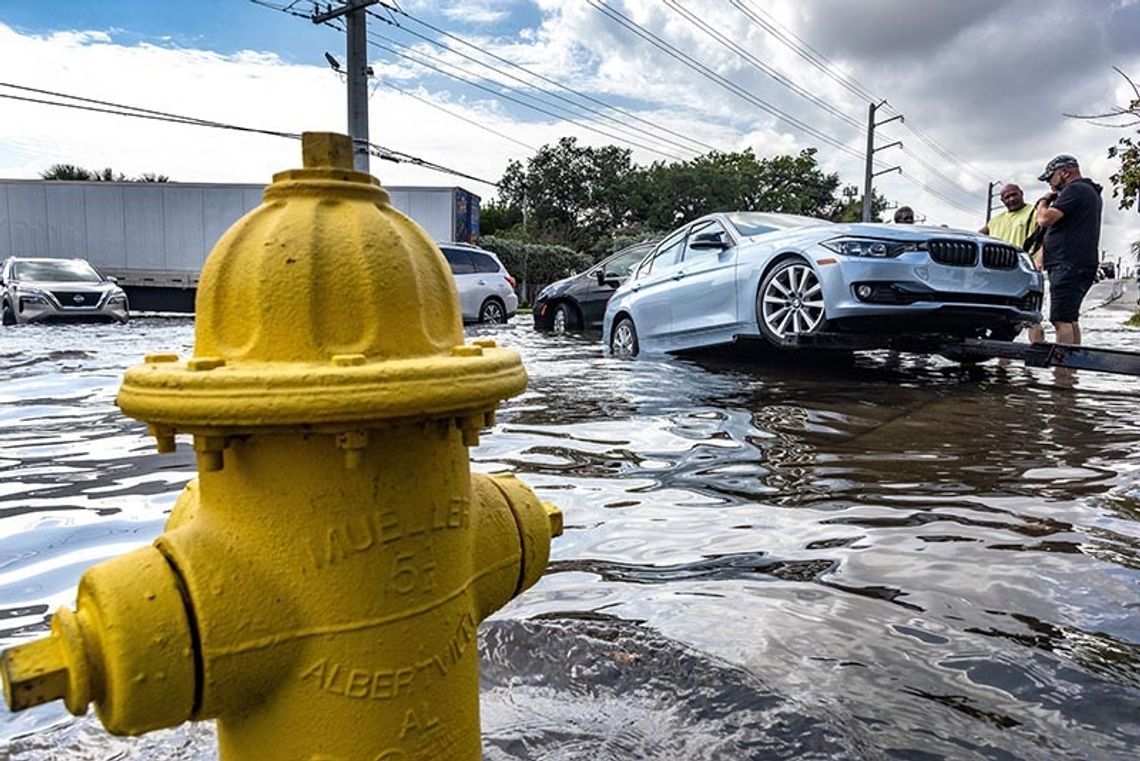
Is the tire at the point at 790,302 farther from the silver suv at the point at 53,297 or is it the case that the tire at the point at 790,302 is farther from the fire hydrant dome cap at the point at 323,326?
the silver suv at the point at 53,297

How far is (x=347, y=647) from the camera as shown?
1046 millimetres

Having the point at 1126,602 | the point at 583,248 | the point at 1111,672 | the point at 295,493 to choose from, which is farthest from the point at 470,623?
the point at 583,248

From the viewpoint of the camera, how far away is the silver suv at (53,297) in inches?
596

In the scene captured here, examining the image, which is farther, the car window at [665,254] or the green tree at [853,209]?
the green tree at [853,209]

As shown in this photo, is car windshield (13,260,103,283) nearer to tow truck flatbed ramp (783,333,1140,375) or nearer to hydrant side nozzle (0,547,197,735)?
tow truck flatbed ramp (783,333,1140,375)

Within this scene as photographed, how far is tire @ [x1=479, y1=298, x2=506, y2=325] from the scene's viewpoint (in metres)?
17.4

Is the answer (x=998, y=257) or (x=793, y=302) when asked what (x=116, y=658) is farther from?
(x=998, y=257)

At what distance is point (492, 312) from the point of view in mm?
17656

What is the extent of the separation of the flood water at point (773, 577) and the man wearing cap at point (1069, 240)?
2.21 metres

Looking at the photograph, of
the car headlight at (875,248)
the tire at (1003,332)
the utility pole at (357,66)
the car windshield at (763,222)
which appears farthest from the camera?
the utility pole at (357,66)

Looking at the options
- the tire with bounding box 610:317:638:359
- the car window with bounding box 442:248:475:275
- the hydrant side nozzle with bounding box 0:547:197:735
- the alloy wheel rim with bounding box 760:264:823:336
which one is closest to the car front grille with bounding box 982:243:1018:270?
the alloy wheel rim with bounding box 760:264:823:336

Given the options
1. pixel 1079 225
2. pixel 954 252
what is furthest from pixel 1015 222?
pixel 954 252

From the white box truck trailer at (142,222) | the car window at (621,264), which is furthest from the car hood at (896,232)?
the white box truck trailer at (142,222)

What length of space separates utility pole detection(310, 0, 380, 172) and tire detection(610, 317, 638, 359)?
1158cm
